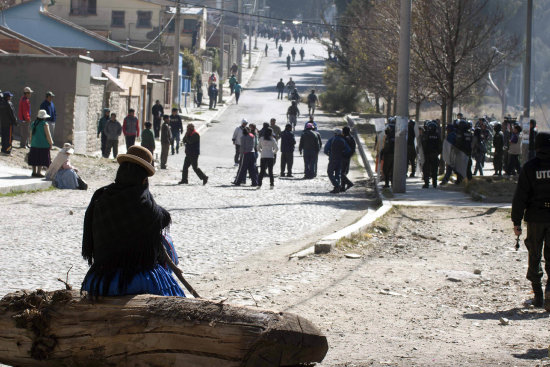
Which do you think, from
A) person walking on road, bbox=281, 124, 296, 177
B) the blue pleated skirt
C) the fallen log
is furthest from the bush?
the fallen log

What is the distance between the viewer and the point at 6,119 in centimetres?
2289

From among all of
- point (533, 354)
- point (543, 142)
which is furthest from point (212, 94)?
point (533, 354)

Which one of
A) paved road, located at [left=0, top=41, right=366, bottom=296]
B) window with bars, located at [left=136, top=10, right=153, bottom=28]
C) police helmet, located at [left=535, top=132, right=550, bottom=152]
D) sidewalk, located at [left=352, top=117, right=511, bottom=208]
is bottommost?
paved road, located at [left=0, top=41, right=366, bottom=296]

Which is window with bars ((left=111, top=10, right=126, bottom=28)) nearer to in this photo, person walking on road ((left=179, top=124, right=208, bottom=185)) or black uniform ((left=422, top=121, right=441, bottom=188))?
person walking on road ((left=179, top=124, right=208, bottom=185))

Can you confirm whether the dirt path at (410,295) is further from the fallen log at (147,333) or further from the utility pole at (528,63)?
the utility pole at (528,63)

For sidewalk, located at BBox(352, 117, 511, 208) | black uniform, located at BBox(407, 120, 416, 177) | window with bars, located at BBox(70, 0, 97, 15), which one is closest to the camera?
sidewalk, located at BBox(352, 117, 511, 208)

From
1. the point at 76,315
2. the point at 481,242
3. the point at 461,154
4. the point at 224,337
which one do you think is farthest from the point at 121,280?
the point at 461,154

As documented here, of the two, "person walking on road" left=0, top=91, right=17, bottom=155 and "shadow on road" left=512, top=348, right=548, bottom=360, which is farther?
"person walking on road" left=0, top=91, right=17, bottom=155

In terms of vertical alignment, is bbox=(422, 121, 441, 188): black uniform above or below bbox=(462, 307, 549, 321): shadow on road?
above

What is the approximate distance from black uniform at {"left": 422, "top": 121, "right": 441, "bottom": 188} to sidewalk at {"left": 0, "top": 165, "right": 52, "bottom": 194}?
8.63 meters

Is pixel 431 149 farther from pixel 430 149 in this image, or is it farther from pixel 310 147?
pixel 310 147

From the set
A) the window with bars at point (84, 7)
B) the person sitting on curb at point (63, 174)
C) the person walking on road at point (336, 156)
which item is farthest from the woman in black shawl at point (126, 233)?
the window with bars at point (84, 7)

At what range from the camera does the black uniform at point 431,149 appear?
21062 mm

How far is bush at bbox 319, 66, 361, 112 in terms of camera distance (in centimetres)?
5694
